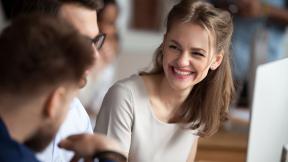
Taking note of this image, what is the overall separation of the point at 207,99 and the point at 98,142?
0.55 m

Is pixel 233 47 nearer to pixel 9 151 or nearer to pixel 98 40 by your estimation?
pixel 98 40

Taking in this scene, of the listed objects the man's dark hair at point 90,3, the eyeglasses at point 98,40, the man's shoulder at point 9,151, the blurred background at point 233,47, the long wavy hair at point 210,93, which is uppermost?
the man's dark hair at point 90,3

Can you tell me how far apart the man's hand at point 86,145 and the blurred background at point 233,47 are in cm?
61

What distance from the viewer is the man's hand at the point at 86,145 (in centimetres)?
94

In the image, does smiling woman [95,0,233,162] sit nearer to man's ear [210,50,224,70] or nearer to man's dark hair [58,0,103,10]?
man's ear [210,50,224,70]

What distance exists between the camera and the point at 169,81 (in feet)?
4.49

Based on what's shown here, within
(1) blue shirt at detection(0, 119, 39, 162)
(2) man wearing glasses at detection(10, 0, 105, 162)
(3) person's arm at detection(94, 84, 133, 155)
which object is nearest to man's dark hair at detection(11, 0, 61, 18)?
(2) man wearing glasses at detection(10, 0, 105, 162)

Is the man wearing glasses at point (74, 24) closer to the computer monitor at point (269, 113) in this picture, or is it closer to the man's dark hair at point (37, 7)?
the man's dark hair at point (37, 7)

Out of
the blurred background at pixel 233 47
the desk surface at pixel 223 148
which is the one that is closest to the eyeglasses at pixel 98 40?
the blurred background at pixel 233 47

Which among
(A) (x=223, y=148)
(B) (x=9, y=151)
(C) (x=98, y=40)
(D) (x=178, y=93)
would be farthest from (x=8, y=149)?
(A) (x=223, y=148)

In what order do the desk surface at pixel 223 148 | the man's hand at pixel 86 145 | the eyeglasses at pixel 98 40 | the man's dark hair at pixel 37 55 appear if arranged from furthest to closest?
1. the desk surface at pixel 223 148
2. the eyeglasses at pixel 98 40
3. the man's hand at pixel 86 145
4. the man's dark hair at pixel 37 55

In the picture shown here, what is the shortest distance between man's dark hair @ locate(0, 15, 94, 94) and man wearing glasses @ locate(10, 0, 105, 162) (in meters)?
0.36

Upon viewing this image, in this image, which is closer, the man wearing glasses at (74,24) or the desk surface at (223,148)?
the man wearing glasses at (74,24)

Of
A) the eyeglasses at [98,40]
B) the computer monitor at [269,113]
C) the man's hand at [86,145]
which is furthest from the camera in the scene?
the eyeglasses at [98,40]
